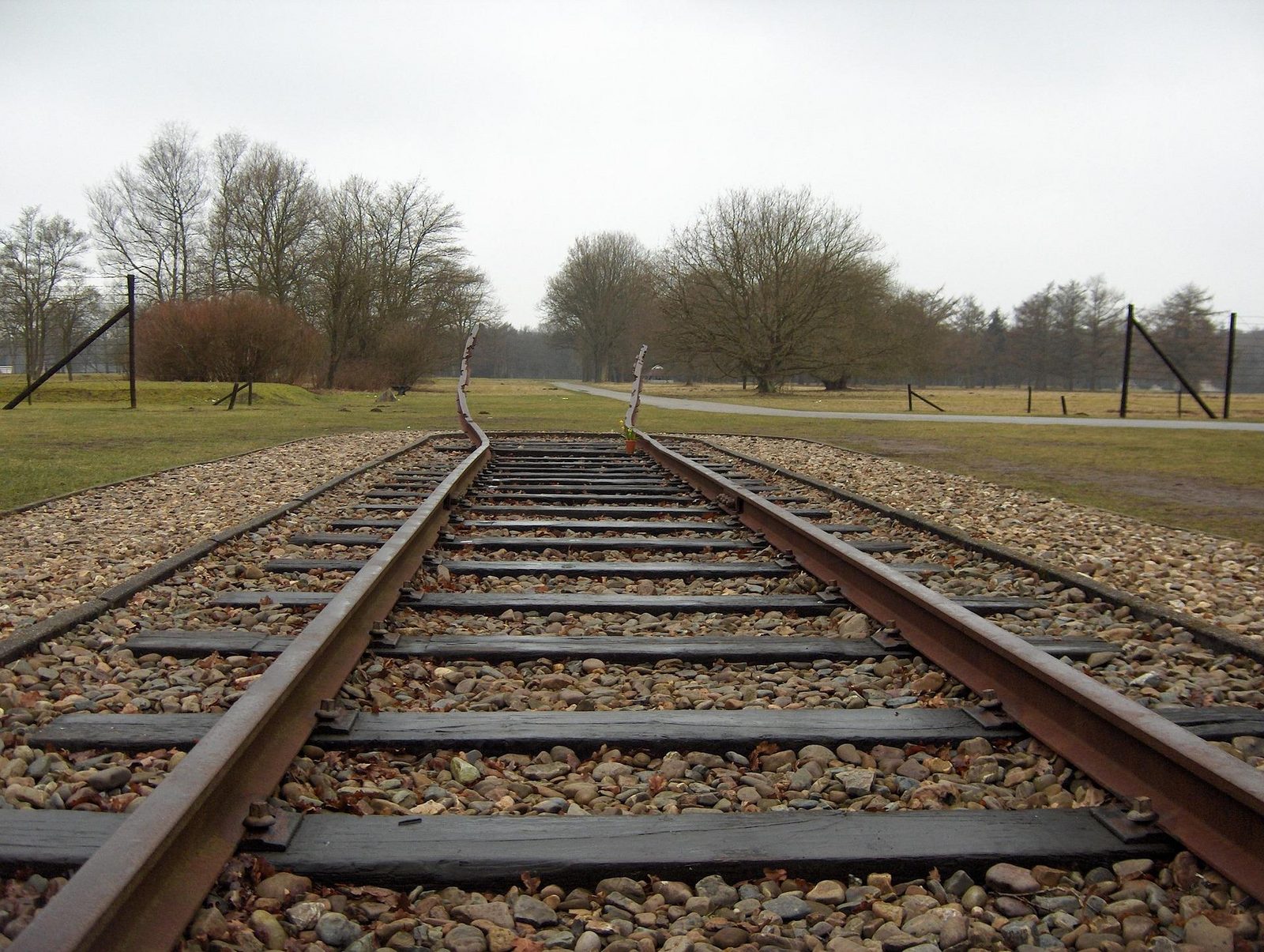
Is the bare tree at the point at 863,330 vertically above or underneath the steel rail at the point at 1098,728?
above

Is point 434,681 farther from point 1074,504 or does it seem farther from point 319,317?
point 319,317

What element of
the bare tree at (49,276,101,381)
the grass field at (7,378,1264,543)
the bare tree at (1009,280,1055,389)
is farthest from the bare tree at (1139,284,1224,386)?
the bare tree at (49,276,101,381)

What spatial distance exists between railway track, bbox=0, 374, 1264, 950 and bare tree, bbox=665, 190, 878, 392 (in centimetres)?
3616

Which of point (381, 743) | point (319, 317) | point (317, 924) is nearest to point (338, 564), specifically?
point (381, 743)

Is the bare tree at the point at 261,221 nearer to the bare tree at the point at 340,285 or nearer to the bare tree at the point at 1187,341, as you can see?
the bare tree at the point at 340,285

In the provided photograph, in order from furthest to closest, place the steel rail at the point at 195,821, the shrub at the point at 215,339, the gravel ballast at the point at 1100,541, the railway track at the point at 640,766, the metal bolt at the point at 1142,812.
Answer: the shrub at the point at 215,339
the gravel ballast at the point at 1100,541
the metal bolt at the point at 1142,812
the railway track at the point at 640,766
the steel rail at the point at 195,821

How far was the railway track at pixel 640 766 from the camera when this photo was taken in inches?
64.3

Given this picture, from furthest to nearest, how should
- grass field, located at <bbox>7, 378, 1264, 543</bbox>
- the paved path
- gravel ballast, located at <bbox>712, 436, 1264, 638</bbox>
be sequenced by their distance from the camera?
the paved path → grass field, located at <bbox>7, 378, 1264, 543</bbox> → gravel ballast, located at <bbox>712, 436, 1264, 638</bbox>

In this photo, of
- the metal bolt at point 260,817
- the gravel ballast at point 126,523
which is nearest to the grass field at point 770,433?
the gravel ballast at point 126,523

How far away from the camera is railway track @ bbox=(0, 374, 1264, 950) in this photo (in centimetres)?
163

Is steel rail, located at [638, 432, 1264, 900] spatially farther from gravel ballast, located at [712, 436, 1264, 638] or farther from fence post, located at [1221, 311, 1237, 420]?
fence post, located at [1221, 311, 1237, 420]

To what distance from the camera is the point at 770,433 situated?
49.1ft

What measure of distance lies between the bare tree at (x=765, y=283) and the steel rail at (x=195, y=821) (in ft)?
123

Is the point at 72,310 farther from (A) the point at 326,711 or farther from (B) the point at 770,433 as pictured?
(A) the point at 326,711
